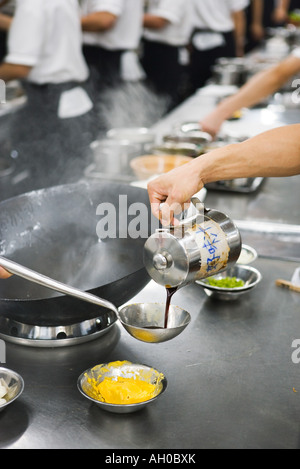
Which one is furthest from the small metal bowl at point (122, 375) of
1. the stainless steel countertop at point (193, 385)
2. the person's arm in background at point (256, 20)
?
the person's arm in background at point (256, 20)

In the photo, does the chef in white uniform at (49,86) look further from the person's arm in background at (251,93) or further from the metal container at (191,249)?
the metal container at (191,249)

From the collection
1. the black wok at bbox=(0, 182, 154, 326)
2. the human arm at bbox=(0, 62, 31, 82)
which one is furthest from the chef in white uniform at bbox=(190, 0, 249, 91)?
the black wok at bbox=(0, 182, 154, 326)

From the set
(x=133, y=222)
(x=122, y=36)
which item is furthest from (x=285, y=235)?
(x=122, y=36)

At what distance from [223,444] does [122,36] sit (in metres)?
4.07

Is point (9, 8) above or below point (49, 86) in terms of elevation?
above

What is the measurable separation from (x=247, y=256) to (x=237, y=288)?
0.28m

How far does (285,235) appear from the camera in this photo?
231 cm

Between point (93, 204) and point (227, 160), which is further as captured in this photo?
point (93, 204)

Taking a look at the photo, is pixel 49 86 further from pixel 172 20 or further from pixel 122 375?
pixel 122 375

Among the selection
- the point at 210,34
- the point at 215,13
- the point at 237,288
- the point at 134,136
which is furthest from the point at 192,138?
the point at 210,34

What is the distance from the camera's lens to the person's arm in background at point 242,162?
152 cm

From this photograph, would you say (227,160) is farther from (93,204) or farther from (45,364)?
(45,364)

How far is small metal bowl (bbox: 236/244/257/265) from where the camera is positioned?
6.47 feet

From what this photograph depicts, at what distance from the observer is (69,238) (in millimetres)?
1935
